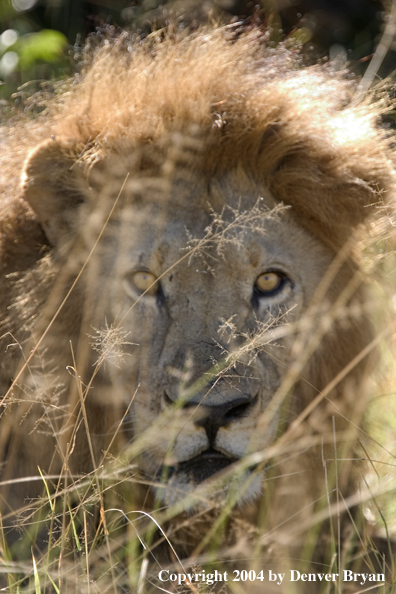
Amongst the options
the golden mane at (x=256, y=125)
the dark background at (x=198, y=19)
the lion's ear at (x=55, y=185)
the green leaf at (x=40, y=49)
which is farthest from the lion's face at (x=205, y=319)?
the dark background at (x=198, y=19)

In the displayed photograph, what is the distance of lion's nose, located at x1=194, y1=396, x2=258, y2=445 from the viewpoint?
2.60 metres

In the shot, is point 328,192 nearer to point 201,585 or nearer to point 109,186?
point 109,186

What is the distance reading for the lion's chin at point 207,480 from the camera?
2.72 meters

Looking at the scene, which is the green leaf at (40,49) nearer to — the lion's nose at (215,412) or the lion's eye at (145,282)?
the lion's eye at (145,282)

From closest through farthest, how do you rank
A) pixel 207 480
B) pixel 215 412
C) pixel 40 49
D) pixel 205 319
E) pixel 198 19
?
1. pixel 215 412
2. pixel 207 480
3. pixel 205 319
4. pixel 40 49
5. pixel 198 19

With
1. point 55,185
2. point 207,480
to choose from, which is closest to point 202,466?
point 207,480

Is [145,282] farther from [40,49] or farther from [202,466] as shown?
[40,49]

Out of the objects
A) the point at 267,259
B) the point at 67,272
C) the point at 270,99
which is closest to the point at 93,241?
the point at 67,272

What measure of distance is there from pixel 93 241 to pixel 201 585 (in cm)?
135

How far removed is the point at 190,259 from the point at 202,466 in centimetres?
75

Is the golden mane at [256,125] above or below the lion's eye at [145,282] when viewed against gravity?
above

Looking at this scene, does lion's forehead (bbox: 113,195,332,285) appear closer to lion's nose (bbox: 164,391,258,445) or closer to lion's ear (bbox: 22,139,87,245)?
lion's ear (bbox: 22,139,87,245)

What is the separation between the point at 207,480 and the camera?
2.73 m

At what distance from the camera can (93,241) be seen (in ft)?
10.2
